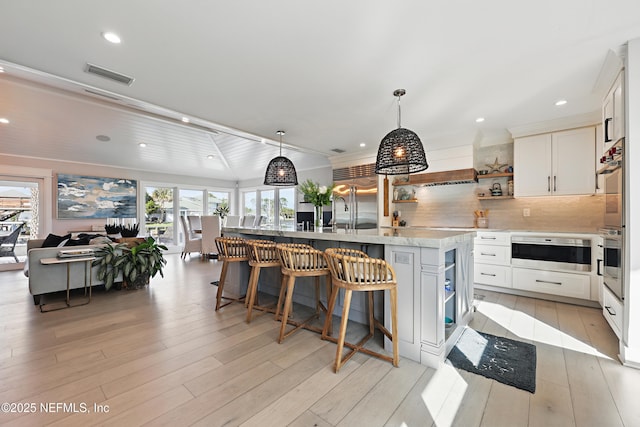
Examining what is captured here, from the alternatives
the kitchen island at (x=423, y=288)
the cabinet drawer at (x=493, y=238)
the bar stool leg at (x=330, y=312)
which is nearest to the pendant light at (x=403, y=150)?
the kitchen island at (x=423, y=288)

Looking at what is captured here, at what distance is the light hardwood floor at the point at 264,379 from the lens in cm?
148

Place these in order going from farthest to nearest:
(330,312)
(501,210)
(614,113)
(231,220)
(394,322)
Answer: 1. (231,220)
2. (501,210)
3. (614,113)
4. (330,312)
5. (394,322)

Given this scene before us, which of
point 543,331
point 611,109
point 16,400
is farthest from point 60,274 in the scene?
point 611,109

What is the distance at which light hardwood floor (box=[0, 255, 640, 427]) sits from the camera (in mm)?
1479

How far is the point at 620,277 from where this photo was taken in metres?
2.10

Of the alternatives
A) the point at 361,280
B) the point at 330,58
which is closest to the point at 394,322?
the point at 361,280

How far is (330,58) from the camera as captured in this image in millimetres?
2254

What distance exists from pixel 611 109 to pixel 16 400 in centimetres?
493

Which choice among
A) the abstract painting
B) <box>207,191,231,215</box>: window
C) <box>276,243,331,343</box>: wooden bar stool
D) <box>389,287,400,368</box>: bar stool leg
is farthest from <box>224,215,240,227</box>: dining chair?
<box>389,287,400,368</box>: bar stool leg

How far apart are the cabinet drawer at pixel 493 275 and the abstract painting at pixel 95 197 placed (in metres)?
8.05

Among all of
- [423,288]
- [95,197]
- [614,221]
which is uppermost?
[95,197]

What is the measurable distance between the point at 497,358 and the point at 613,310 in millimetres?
1182

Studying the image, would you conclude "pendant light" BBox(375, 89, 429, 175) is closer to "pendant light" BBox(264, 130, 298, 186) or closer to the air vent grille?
"pendant light" BBox(264, 130, 298, 186)

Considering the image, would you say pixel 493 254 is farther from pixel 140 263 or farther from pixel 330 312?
pixel 140 263
